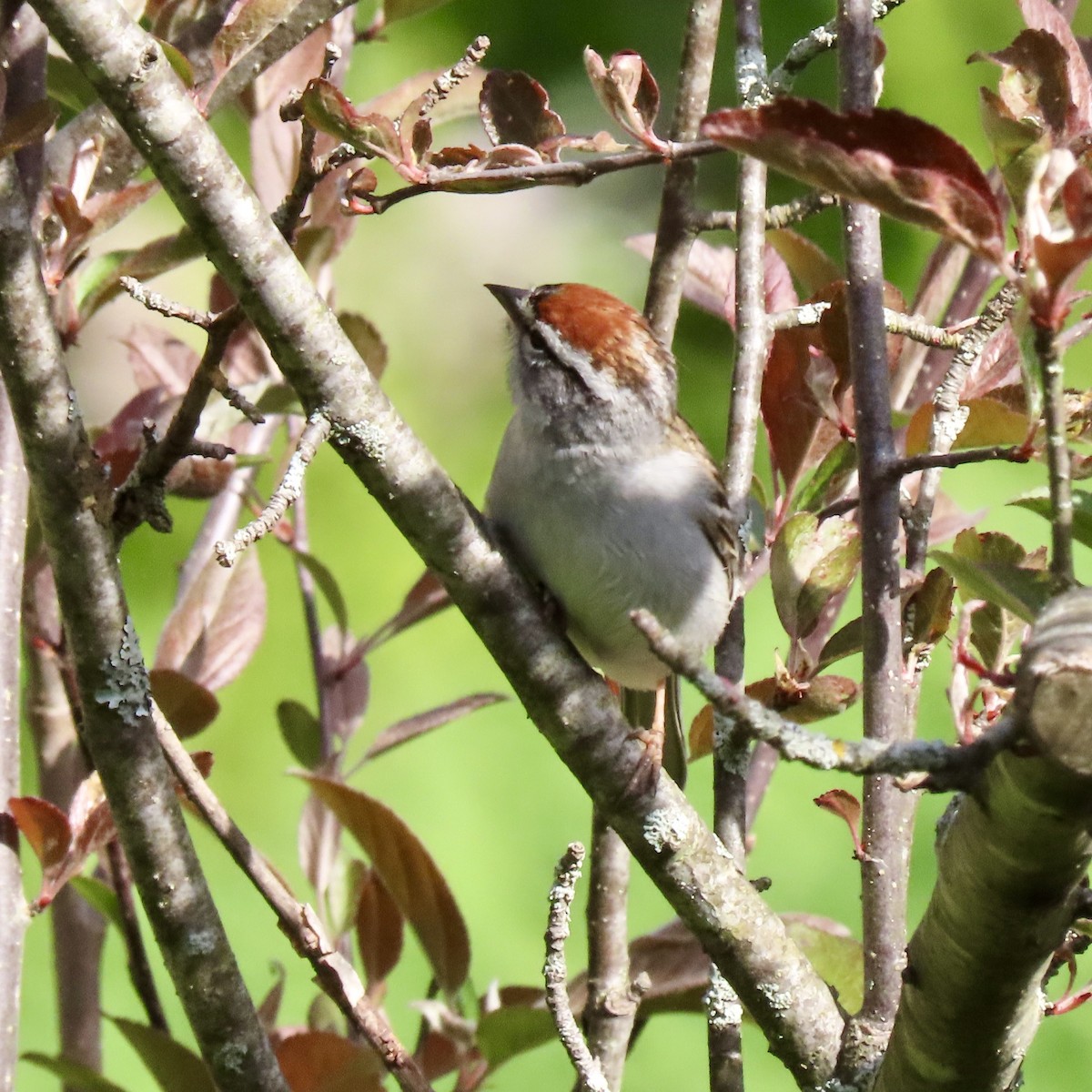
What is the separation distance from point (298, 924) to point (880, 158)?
0.87 metres

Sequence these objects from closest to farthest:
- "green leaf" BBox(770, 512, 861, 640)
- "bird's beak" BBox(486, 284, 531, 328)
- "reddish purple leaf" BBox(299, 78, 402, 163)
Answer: "reddish purple leaf" BBox(299, 78, 402, 163) → "green leaf" BBox(770, 512, 861, 640) → "bird's beak" BBox(486, 284, 531, 328)

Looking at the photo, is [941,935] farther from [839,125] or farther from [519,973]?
[519,973]

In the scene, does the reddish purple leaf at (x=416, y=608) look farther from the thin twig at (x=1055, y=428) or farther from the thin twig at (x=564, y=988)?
the thin twig at (x=1055, y=428)

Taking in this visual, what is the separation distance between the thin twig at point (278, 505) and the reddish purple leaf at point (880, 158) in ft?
1.15

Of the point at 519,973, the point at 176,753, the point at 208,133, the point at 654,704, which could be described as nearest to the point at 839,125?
the point at 208,133

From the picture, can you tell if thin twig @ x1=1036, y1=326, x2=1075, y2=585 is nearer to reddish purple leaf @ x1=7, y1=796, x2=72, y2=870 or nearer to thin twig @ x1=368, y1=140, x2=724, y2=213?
thin twig @ x1=368, y1=140, x2=724, y2=213

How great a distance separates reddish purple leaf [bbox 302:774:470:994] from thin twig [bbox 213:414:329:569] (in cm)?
56

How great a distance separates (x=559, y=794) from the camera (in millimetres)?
2844

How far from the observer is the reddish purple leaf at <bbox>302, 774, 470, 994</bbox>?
57.2 inches

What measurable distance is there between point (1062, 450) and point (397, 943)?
43.0 inches

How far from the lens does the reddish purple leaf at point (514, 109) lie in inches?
48.6

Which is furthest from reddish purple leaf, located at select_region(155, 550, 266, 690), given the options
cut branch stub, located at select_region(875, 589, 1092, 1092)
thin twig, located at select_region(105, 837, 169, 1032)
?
cut branch stub, located at select_region(875, 589, 1092, 1092)

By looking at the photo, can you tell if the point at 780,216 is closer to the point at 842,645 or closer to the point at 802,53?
the point at 802,53

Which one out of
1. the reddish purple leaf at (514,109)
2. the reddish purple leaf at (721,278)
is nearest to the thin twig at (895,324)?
the reddish purple leaf at (721,278)
